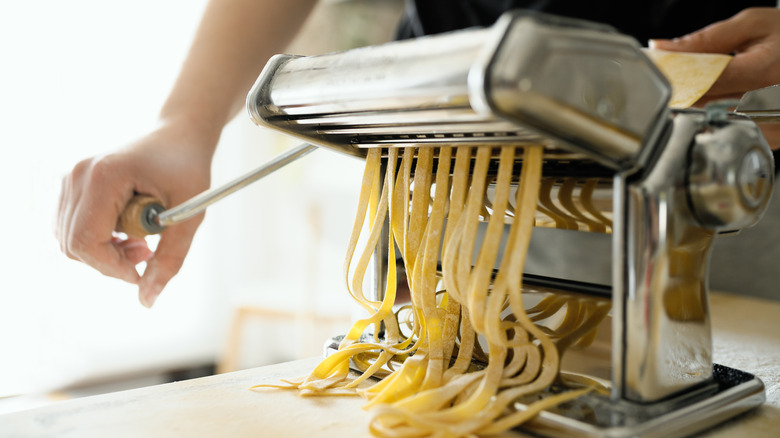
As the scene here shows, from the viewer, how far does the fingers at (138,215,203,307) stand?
33.7 inches

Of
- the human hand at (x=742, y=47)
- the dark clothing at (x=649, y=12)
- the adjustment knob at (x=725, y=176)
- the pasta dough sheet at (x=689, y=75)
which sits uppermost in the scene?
the dark clothing at (x=649, y=12)

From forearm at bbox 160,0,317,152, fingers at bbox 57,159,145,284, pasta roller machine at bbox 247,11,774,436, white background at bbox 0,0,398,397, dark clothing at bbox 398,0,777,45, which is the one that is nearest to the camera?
pasta roller machine at bbox 247,11,774,436

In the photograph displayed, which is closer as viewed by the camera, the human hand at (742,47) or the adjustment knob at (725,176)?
the adjustment knob at (725,176)

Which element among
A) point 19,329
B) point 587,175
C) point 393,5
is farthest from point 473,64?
point 393,5

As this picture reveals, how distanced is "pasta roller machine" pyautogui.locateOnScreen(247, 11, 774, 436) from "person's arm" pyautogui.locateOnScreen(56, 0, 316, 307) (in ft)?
0.98

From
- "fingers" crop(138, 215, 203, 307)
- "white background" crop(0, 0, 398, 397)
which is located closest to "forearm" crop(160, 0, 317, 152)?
"fingers" crop(138, 215, 203, 307)

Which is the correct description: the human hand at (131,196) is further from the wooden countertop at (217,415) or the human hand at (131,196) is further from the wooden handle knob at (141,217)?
the wooden countertop at (217,415)

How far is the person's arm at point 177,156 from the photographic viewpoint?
781mm

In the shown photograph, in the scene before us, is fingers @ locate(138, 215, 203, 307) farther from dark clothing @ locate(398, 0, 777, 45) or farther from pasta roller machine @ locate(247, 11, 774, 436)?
dark clothing @ locate(398, 0, 777, 45)

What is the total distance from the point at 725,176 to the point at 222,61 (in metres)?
0.71

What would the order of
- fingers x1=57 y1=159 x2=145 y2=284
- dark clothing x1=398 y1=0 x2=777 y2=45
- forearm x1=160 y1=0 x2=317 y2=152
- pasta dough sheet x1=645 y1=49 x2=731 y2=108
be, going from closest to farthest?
1. pasta dough sheet x1=645 y1=49 x2=731 y2=108
2. fingers x1=57 y1=159 x2=145 y2=284
3. forearm x1=160 y1=0 x2=317 y2=152
4. dark clothing x1=398 y1=0 x2=777 y2=45

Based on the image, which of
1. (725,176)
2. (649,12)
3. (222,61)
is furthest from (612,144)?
Answer: (649,12)

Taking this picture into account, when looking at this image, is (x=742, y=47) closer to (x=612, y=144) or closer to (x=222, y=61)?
(x=612, y=144)

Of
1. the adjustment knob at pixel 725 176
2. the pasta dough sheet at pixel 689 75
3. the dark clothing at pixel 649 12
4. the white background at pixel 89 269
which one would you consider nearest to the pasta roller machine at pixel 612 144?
the adjustment knob at pixel 725 176
